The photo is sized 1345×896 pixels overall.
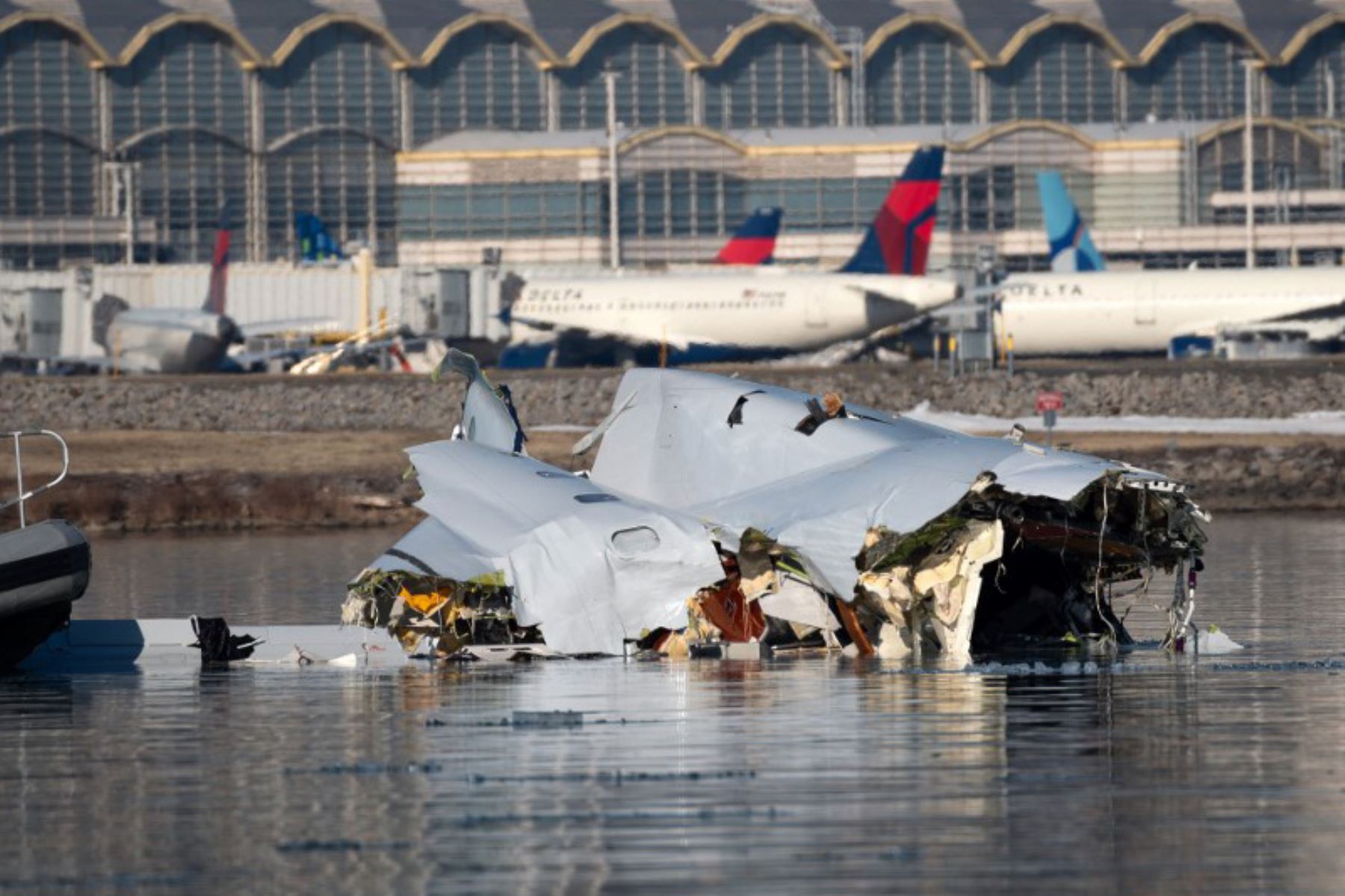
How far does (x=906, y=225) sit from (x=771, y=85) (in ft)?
153

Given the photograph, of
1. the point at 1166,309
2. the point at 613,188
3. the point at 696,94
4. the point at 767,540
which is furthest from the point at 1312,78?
the point at 767,540

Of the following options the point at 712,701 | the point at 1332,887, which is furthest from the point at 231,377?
the point at 1332,887

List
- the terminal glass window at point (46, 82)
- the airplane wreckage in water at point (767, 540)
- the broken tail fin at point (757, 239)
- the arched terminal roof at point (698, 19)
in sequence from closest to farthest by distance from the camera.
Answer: the airplane wreckage in water at point (767, 540) → the broken tail fin at point (757, 239) → the terminal glass window at point (46, 82) → the arched terminal roof at point (698, 19)

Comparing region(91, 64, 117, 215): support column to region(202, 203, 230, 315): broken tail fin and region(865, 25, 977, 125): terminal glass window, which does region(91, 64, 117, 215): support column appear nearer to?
region(202, 203, 230, 315): broken tail fin

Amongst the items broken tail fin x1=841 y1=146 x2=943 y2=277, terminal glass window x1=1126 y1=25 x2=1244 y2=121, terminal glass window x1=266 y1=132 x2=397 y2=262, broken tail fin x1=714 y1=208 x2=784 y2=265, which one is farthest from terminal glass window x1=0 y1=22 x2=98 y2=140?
terminal glass window x1=1126 y1=25 x2=1244 y2=121

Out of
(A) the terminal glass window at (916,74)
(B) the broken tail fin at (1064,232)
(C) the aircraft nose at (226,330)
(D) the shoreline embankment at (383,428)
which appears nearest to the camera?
(D) the shoreline embankment at (383,428)

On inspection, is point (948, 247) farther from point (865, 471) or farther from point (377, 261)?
point (865, 471)

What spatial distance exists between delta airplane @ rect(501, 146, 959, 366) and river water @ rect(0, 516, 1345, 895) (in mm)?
71147

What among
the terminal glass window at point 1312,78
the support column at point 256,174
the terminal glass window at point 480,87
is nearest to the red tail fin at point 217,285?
the support column at point 256,174

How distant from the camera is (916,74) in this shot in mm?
153125

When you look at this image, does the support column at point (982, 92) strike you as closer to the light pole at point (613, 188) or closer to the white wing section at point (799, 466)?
the light pole at point (613, 188)

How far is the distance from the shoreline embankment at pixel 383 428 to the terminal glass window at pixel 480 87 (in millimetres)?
57005

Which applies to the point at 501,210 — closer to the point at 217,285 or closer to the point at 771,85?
the point at 771,85

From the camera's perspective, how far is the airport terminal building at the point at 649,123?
14012cm
